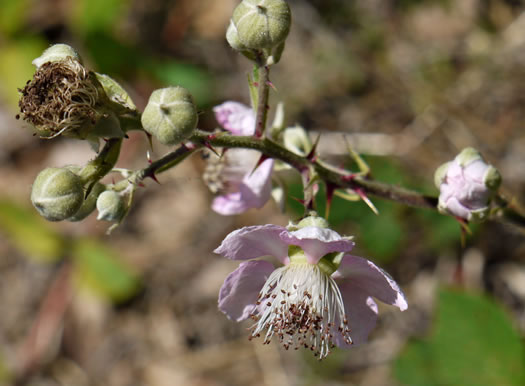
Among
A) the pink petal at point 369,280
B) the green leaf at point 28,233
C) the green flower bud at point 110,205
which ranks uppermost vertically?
the green flower bud at point 110,205

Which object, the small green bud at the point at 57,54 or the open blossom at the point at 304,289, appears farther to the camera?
the open blossom at the point at 304,289

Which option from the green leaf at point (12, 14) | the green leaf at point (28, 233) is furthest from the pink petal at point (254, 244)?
the green leaf at point (12, 14)

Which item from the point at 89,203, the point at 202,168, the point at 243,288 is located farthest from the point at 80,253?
the point at 89,203

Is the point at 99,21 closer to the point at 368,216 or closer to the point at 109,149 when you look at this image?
the point at 368,216

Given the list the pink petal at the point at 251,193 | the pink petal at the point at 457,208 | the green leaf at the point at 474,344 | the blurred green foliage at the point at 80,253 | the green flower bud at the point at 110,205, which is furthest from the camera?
the blurred green foliage at the point at 80,253

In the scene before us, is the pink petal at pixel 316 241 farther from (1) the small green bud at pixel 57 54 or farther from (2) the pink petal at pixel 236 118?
(1) the small green bud at pixel 57 54

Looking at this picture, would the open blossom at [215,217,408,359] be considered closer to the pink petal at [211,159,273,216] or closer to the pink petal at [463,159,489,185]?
the pink petal at [211,159,273,216]

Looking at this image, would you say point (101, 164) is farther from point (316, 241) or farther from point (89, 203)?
point (316, 241)
